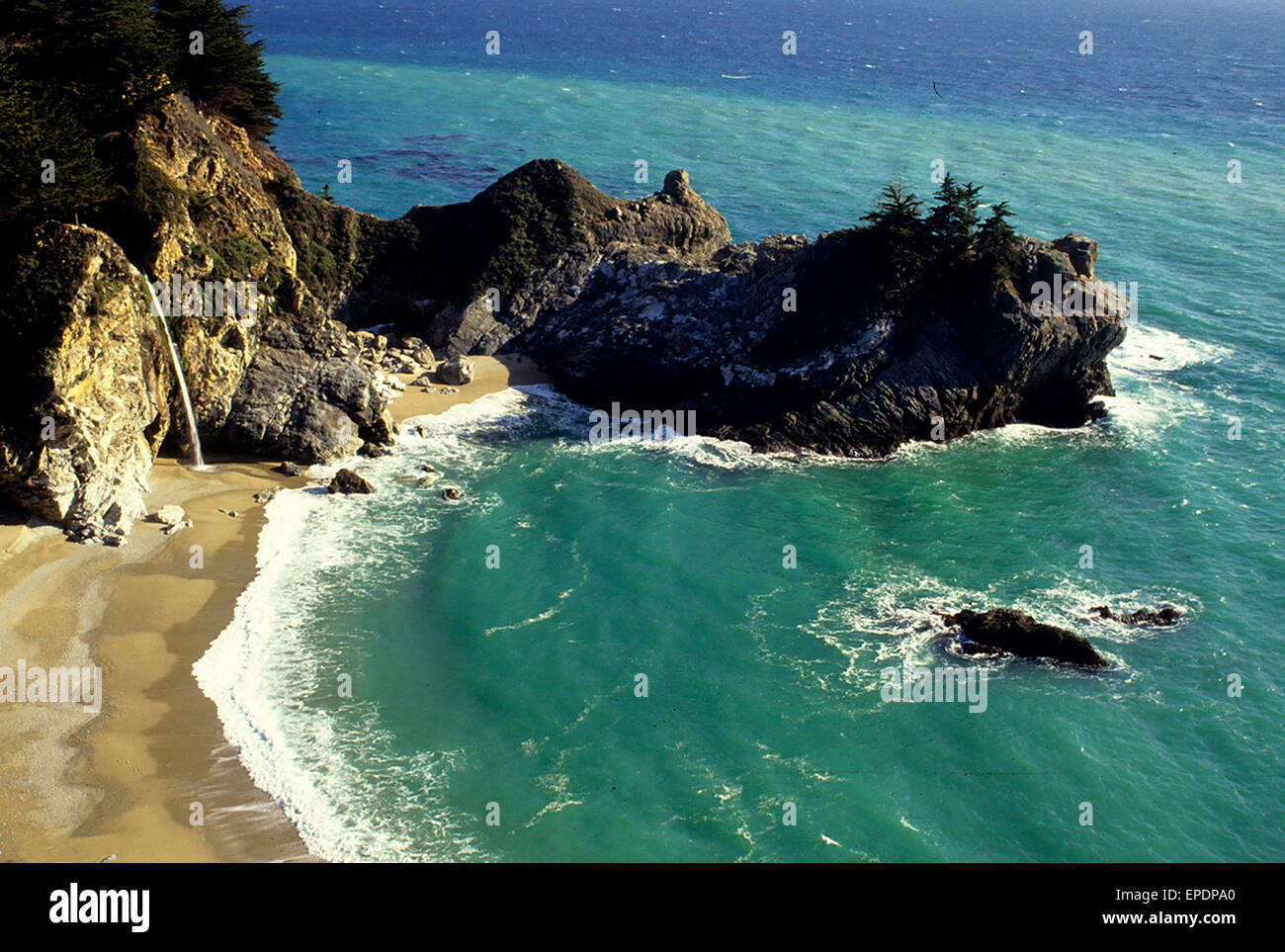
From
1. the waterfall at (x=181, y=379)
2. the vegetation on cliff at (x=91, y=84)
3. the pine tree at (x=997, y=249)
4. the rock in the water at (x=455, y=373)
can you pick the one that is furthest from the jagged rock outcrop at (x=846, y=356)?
the vegetation on cliff at (x=91, y=84)

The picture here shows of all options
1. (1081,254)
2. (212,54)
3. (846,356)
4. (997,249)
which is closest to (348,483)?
(212,54)

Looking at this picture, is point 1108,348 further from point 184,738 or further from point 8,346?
point 8,346

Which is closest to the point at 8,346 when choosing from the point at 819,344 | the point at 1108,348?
the point at 819,344

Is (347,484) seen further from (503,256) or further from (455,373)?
(503,256)

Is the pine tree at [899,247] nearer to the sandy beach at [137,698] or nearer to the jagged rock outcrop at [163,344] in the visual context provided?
the jagged rock outcrop at [163,344]

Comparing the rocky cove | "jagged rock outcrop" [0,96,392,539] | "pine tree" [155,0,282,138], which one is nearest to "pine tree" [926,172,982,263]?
the rocky cove
